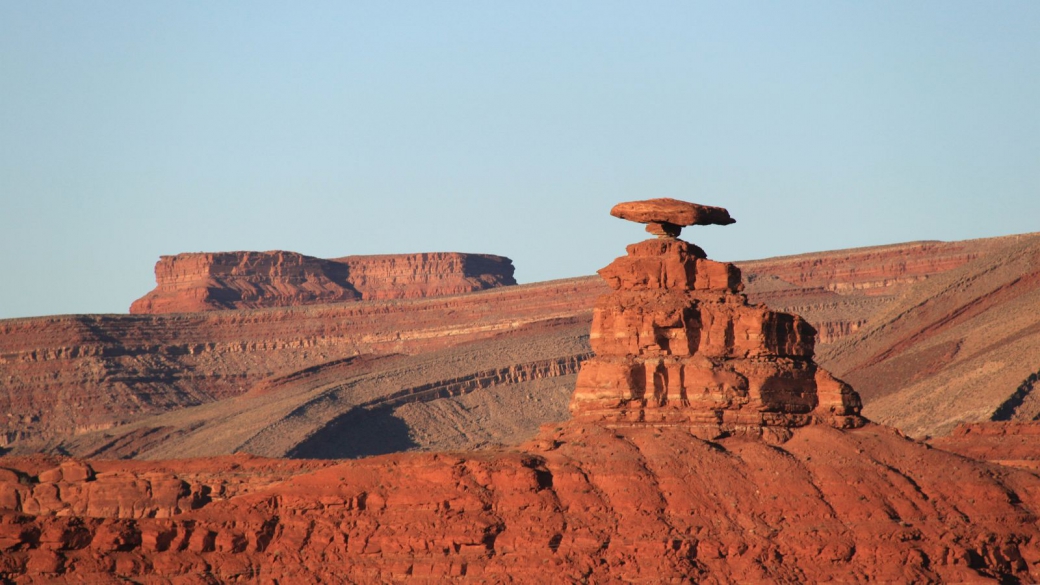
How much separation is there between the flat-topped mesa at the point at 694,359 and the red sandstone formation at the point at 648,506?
5 centimetres

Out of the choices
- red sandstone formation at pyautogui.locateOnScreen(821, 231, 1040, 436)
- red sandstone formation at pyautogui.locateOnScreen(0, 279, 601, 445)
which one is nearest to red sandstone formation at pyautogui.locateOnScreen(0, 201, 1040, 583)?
red sandstone formation at pyautogui.locateOnScreen(821, 231, 1040, 436)

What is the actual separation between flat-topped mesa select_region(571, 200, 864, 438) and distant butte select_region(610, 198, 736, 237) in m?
0.18

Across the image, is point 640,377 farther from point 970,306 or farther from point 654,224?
point 970,306

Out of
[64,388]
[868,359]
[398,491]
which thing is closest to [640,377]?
[398,491]

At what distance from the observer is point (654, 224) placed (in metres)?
47.7

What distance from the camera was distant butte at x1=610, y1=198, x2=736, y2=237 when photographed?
154 feet

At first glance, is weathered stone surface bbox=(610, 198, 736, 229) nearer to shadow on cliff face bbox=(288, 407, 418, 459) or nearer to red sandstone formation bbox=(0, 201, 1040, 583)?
red sandstone formation bbox=(0, 201, 1040, 583)

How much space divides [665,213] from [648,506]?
897cm

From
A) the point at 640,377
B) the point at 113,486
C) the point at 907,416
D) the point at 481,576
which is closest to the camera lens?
the point at 481,576

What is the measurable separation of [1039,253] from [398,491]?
65.0 metres

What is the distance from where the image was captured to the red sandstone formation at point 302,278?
18399cm

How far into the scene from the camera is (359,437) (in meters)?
101

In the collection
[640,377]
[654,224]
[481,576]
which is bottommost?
[481,576]

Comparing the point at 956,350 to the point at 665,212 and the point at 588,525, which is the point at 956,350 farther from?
the point at 588,525
